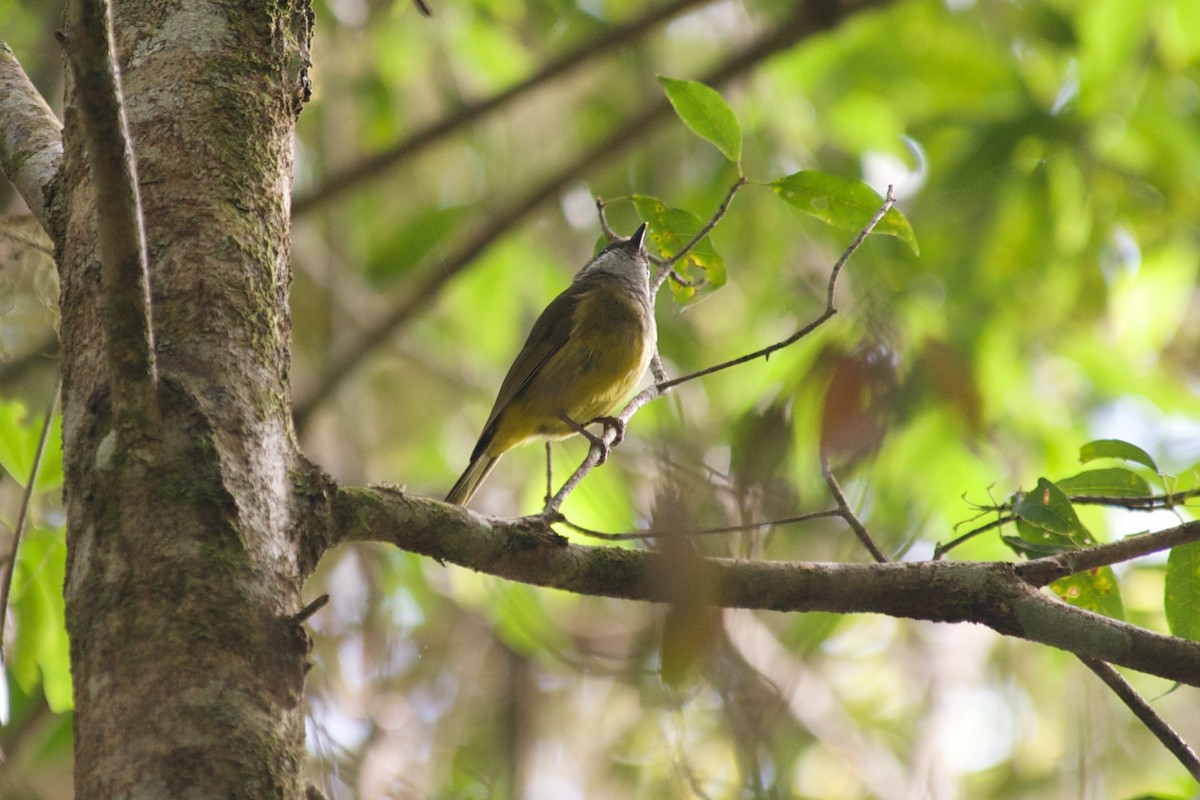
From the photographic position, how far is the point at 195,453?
164 cm

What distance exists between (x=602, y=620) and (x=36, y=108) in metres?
5.24

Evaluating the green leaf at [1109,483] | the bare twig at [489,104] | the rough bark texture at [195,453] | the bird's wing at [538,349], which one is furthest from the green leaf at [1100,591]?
the bare twig at [489,104]

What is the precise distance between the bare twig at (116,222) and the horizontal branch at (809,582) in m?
0.43

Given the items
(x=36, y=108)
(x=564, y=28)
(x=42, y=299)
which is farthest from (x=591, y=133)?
(x=36, y=108)

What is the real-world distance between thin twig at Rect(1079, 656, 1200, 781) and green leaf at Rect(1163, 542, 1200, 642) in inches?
11.7

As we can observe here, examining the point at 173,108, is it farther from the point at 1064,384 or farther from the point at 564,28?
the point at 1064,384

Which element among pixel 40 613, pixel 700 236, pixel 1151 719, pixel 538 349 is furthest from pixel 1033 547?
pixel 538 349

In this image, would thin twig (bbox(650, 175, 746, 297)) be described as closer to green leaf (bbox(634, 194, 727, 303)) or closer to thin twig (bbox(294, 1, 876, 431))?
green leaf (bbox(634, 194, 727, 303))

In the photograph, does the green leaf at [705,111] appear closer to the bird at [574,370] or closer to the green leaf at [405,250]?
the bird at [574,370]

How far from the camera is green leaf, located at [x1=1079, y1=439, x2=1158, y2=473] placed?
2.41 m

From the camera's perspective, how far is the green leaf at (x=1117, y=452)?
7.91 ft

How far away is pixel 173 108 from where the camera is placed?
1926 millimetres

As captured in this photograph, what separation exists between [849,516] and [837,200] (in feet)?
2.61

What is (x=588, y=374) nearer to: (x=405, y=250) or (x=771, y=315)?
(x=405, y=250)
